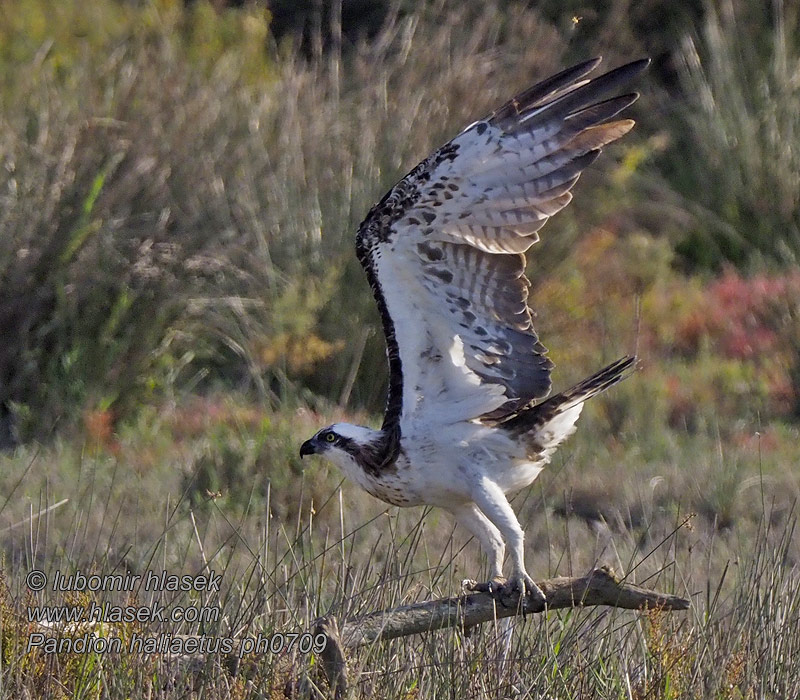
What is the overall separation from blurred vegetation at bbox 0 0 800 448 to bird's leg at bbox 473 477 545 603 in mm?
2656

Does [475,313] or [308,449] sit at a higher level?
[475,313]

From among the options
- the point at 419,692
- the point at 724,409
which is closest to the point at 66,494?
the point at 419,692

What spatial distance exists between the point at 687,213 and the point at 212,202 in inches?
211

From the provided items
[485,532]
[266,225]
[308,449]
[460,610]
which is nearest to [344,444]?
[308,449]

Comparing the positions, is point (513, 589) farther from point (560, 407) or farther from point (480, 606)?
point (560, 407)

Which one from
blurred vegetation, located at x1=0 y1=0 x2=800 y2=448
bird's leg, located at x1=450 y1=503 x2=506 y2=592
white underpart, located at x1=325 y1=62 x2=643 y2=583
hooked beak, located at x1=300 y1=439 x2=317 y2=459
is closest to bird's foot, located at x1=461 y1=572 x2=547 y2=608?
white underpart, located at x1=325 y1=62 x2=643 y2=583

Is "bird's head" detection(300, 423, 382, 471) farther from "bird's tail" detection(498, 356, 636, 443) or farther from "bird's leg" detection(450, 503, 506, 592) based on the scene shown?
"bird's tail" detection(498, 356, 636, 443)

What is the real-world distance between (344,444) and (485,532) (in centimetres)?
60

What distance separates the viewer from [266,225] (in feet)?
30.6

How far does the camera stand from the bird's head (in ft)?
17.1

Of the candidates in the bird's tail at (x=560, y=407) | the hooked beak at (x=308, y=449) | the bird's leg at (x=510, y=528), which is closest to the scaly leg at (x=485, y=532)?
the bird's leg at (x=510, y=528)

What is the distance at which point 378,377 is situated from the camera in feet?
29.9

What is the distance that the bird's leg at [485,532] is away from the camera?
501cm

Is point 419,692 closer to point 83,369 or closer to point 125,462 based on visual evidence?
point 125,462
